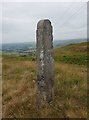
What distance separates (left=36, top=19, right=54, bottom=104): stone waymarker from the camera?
812 centimetres

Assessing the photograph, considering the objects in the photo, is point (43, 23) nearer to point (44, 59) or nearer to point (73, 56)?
point (44, 59)

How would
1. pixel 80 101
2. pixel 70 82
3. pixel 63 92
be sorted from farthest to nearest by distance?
1. pixel 70 82
2. pixel 63 92
3. pixel 80 101

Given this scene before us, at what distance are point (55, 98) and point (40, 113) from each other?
1085mm

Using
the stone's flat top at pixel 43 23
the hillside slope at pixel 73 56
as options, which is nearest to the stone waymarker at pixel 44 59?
the stone's flat top at pixel 43 23

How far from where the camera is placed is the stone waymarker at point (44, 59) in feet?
26.6

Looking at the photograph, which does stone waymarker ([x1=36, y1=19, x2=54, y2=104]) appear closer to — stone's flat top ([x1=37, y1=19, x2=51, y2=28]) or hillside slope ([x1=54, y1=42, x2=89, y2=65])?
stone's flat top ([x1=37, y1=19, x2=51, y2=28])

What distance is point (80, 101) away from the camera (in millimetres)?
8188

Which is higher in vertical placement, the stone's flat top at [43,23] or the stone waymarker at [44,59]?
the stone's flat top at [43,23]

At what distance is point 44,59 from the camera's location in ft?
26.7

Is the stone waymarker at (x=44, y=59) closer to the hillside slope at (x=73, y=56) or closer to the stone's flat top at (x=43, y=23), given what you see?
the stone's flat top at (x=43, y=23)

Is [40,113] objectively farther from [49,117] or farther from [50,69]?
[50,69]

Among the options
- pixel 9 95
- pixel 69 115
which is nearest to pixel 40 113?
pixel 69 115

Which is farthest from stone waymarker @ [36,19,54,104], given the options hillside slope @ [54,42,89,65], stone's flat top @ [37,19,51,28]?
hillside slope @ [54,42,89,65]

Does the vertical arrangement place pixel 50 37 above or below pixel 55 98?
above
